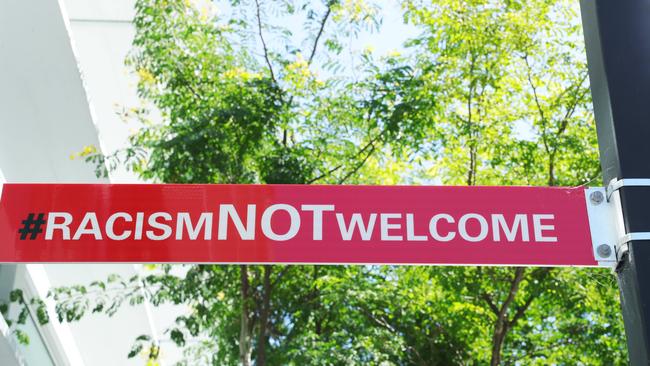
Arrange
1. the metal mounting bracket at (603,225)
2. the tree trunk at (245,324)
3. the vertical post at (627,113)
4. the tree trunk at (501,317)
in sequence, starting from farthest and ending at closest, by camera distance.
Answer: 1. the tree trunk at (501,317)
2. the tree trunk at (245,324)
3. the metal mounting bracket at (603,225)
4. the vertical post at (627,113)

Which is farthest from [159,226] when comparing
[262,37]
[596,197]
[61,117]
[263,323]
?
[61,117]

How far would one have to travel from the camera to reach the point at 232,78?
26.5ft

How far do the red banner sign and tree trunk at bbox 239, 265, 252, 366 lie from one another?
4.96 metres

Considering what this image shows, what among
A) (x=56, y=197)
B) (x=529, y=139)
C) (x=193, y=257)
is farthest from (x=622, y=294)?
(x=529, y=139)

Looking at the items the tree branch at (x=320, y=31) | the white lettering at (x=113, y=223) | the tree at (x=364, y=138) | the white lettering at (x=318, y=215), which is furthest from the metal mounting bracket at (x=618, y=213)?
the tree branch at (x=320, y=31)

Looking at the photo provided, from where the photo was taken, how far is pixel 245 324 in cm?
744

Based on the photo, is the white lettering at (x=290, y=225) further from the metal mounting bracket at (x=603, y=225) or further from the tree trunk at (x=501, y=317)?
the tree trunk at (x=501, y=317)

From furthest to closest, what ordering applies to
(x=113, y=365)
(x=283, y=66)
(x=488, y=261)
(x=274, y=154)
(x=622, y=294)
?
(x=113, y=365) < (x=283, y=66) < (x=274, y=154) < (x=488, y=261) < (x=622, y=294)

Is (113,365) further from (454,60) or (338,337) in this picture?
(454,60)

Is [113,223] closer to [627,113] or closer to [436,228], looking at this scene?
[436,228]

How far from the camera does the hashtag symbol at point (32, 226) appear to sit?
2320mm

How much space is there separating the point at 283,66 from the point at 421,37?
140 centimetres

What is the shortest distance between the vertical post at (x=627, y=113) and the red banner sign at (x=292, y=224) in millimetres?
257

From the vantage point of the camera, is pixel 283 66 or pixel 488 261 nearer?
pixel 488 261
